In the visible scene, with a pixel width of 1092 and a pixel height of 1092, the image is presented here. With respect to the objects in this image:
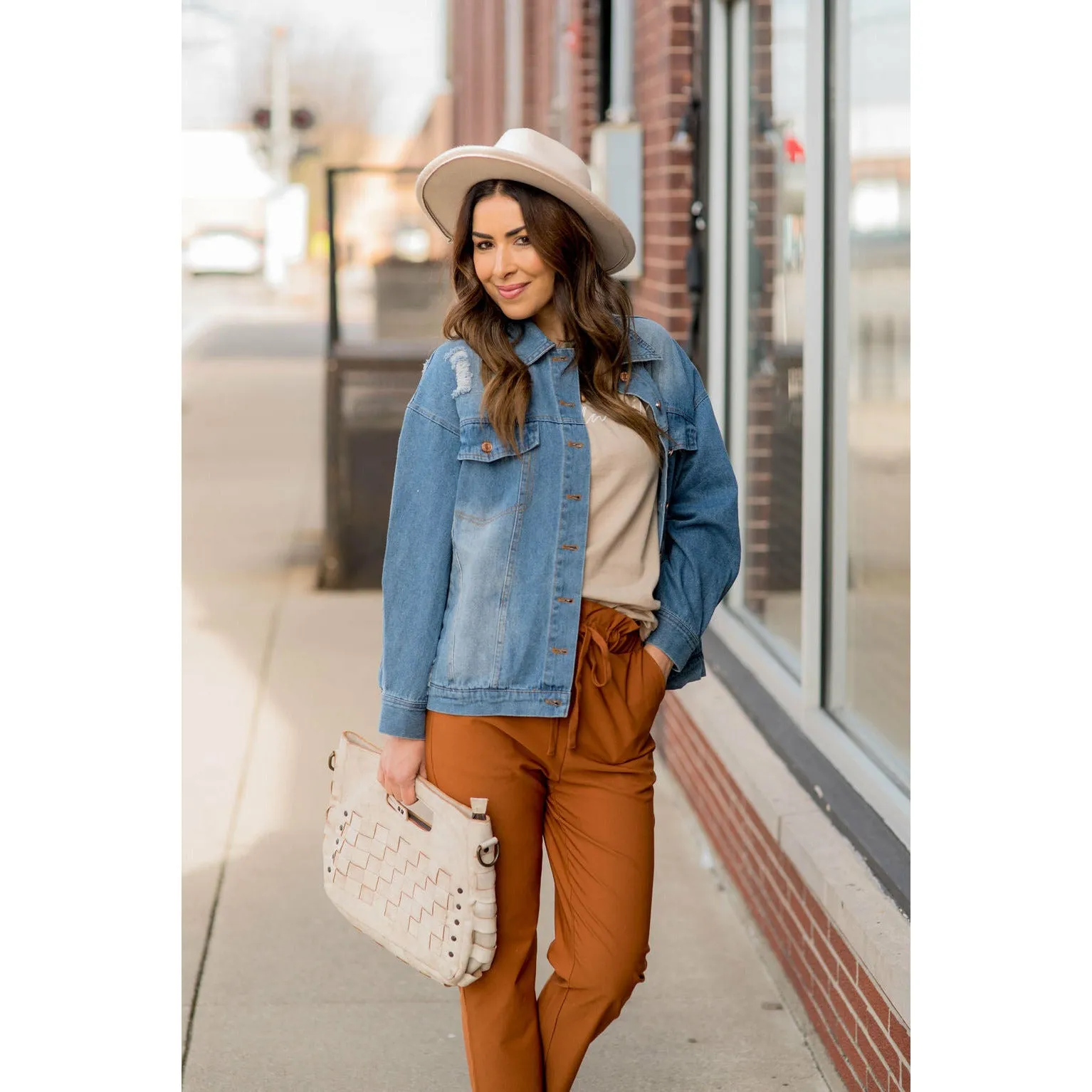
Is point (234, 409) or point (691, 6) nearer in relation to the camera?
point (691, 6)

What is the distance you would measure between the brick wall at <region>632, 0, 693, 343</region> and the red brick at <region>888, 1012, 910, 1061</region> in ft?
10.6

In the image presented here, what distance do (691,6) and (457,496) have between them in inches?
142

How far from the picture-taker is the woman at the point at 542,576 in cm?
281

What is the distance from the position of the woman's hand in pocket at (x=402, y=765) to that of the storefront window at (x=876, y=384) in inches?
53.1

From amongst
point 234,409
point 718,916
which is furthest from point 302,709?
point 234,409

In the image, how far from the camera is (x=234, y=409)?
20.8 meters

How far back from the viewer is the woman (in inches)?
111

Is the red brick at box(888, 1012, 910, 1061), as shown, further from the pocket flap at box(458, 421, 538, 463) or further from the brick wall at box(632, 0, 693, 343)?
the brick wall at box(632, 0, 693, 343)

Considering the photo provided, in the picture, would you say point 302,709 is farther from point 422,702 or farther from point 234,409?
point 234,409

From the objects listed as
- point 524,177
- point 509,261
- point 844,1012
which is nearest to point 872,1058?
point 844,1012

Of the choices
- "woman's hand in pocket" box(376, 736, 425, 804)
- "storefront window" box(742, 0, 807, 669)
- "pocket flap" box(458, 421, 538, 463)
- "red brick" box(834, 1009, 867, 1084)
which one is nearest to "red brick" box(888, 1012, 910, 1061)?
"red brick" box(834, 1009, 867, 1084)

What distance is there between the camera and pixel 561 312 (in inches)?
113
